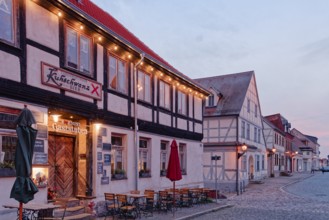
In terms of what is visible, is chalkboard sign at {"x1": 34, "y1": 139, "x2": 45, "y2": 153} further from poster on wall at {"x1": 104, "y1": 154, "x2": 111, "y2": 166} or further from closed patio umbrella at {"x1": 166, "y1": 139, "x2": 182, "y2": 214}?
closed patio umbrella at {"x1": 166, "y1": 139, "x2": 182, "y2": 214}

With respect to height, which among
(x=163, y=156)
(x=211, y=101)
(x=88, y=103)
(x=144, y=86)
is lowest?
(x=163, y=156)

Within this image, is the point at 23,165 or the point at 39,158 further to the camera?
the point at 39,158

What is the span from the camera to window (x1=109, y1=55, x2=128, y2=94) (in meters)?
14.8

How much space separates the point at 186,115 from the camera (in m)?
21.6

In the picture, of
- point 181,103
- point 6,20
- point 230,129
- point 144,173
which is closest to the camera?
point 6,20

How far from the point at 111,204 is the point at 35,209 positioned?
17.5 ft

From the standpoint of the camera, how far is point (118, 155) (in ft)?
50.6

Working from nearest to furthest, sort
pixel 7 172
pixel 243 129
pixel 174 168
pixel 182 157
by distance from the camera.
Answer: pixel 7 172
pixel 174 168
pixel 182 157
pixel 243 129

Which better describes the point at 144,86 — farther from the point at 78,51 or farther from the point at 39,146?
the point at 39,146

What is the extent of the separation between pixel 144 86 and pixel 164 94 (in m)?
2.07

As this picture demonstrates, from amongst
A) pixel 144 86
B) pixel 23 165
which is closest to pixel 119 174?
pixel 144 86

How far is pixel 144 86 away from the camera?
17312 mm

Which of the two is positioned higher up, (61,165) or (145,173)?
(61,165)

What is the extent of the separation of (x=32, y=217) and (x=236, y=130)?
2264 centimetres
